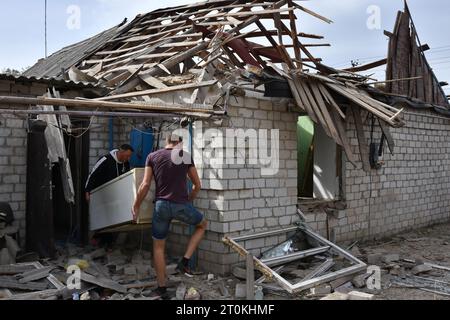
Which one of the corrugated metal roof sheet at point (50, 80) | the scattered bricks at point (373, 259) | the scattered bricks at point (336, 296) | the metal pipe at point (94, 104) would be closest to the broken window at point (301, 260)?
the scattered bricks at point (336, 296)

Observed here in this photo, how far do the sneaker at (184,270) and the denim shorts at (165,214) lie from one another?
68cm

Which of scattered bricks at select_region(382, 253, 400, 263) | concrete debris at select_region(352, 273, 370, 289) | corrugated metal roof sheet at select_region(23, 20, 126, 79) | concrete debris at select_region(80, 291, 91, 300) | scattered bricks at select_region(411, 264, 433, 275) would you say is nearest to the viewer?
concrete debris at select_region(80, 291, 91, 300)

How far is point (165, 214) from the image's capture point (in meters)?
5.42

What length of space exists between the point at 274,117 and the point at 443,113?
594cm

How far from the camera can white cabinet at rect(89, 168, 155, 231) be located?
227 inches

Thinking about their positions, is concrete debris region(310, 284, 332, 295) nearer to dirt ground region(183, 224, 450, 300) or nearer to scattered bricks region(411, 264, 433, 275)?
dirt ground region(183, 224, 450, 300)

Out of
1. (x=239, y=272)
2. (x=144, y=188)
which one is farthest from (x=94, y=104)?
(x=239, y=272)

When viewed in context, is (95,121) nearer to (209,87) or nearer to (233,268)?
(209,87)

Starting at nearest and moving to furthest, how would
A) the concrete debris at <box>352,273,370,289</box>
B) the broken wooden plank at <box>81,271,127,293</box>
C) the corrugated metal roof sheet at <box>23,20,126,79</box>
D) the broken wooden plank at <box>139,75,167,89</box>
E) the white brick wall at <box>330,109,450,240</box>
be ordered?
the broken wooden plank at <box>81,271,127,293</box> < the concrete debris at <box>352,273,370,289</box> < the broken wooden plank at <box>139,75,167,89</box> < the white brick wall at <box>330,109,450,240</box> < the corrugated metal roof sheet at <box>23,20,126,79</box>

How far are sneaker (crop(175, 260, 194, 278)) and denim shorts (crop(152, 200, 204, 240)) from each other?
68cm

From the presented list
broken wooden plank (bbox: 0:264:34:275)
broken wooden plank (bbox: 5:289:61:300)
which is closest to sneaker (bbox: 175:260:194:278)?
broken wooden plank (bbox: 5:289:61:300)

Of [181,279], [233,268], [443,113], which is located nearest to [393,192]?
[443,113]

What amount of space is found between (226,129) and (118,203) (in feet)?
5.83

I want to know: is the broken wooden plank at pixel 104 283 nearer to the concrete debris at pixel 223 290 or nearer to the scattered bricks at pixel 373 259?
the concrete debris at pixel 223 290
